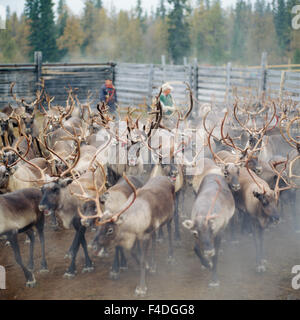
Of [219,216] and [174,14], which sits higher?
[174,14]

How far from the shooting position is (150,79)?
18.7 m

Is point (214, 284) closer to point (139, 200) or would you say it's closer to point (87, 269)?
point (139, 200)

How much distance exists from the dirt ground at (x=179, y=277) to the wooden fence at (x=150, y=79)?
7263 mm

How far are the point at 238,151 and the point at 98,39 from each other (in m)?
52.4

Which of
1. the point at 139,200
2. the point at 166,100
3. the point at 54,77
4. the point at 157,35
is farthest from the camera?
the point at 157,35

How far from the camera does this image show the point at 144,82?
19141mm

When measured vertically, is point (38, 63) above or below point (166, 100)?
above

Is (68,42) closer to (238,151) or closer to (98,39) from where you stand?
(98,39)

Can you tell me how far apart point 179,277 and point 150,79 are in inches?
552

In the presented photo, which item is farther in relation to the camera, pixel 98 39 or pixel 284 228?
pixel 98 39

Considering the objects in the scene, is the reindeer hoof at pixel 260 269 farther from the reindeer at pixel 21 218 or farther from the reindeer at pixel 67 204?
the reindeer at pixel 21 218

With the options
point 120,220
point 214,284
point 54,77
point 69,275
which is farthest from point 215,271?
point 54,77

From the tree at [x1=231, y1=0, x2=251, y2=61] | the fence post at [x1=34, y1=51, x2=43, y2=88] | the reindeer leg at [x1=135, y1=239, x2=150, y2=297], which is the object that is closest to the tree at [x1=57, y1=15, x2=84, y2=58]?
the tree at [x1=231, y1=0, x2=251, y2=61]
